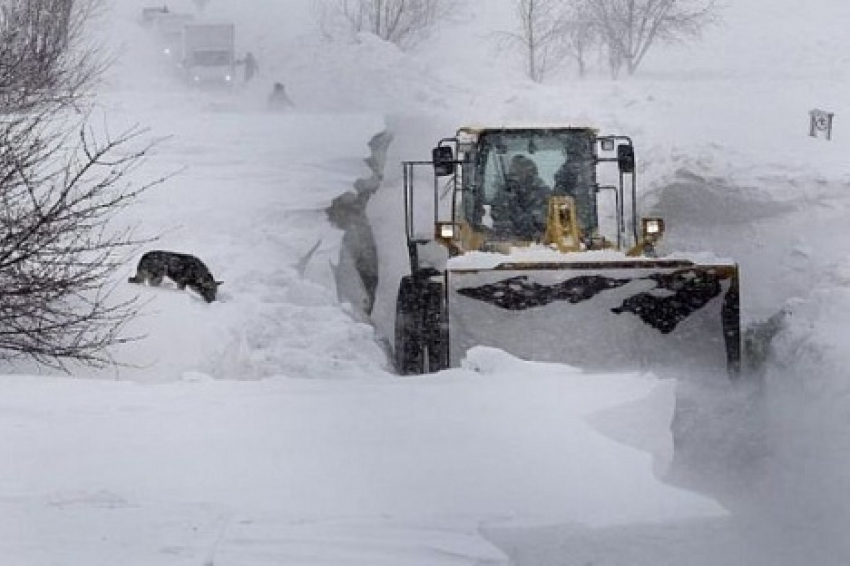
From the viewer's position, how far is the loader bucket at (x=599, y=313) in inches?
361

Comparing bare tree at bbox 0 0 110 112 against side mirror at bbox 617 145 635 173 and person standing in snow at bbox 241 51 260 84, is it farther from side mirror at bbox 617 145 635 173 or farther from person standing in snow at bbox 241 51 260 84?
person standing in snow at bbox 241 51 260 84

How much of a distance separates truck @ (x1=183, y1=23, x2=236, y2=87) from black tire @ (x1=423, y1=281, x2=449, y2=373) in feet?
95.1

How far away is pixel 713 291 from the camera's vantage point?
30.4 feet

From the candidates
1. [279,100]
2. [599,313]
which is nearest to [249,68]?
[279,100]

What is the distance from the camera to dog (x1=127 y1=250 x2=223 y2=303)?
1198 centimetres

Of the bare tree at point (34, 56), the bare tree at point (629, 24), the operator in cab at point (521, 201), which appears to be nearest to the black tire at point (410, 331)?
the operator in cab at point (521, 201)

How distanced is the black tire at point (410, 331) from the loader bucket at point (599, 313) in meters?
1.37

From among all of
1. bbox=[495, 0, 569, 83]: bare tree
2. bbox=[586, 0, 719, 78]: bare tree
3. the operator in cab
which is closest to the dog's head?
the operator in cab

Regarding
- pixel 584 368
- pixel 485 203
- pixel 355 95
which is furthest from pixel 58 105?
pixel 355 95

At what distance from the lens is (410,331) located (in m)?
10.9

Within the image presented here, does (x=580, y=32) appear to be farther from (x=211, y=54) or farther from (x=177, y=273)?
(x=177, y=273)

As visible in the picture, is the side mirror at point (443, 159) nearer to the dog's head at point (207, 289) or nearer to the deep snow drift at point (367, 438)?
the deep snow drift at point (367, 438)

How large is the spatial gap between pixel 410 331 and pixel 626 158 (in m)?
2.32

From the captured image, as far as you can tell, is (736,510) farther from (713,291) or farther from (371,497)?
(713,291)
